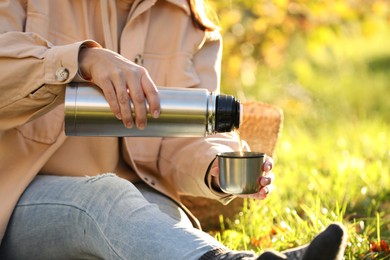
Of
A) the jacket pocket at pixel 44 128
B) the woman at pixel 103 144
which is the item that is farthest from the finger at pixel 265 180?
the jacket pocket at pixel 44 128

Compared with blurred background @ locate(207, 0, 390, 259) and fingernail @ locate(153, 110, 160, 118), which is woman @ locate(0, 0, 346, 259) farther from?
blurred background @ locate(207, 0, 390, 259)

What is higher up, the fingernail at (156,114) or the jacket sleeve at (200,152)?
the fingernail at (156,114)

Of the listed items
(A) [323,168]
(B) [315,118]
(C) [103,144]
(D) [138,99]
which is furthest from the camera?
(B) [315,118]

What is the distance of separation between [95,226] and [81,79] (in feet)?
1.36

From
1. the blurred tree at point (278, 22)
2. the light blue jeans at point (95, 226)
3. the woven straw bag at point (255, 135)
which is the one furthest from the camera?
the blurred tree at point (278, 22)

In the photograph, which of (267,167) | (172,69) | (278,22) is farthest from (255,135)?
(278,22)

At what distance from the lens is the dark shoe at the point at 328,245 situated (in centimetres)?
178

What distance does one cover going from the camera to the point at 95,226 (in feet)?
7.20

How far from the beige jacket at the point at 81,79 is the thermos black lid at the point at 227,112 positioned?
1.32ft

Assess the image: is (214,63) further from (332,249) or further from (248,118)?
(332,249)

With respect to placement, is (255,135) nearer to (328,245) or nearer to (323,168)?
(323,168)

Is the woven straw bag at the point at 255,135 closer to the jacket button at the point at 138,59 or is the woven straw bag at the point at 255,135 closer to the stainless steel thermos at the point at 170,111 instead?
the jacket button at the point at 138,59

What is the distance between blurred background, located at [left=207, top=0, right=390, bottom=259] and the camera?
3.08 meters

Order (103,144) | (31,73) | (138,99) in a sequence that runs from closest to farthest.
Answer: (138,99)
(31,73)
(103,144)
